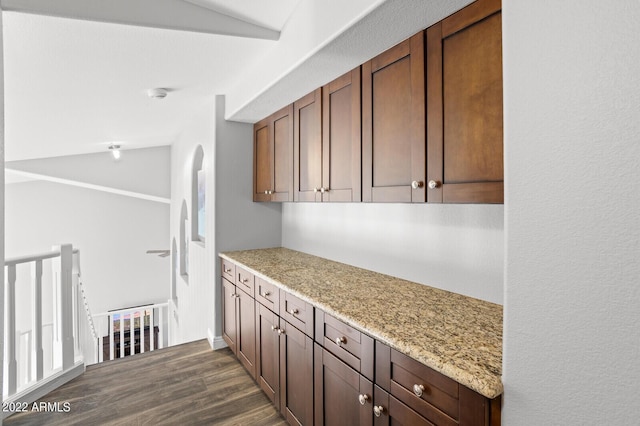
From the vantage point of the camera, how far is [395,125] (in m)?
1.64

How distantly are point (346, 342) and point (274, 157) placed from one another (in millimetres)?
1906

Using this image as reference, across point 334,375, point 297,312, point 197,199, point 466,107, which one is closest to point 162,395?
point 297,312

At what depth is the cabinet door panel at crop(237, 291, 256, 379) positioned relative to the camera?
256 cm

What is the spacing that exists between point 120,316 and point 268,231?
3.94 m

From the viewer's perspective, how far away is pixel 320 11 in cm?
173

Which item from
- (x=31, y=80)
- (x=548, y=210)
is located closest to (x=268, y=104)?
(x=31, y=80)

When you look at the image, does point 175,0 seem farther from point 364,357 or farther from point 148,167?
point 148,167

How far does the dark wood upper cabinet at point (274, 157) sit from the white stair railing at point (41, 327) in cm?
169

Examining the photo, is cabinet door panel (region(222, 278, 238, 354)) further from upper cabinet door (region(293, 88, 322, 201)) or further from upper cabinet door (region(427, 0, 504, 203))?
A: upper cabinet door (region(427, 0, 504, 203))

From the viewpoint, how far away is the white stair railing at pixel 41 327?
89.1 inches

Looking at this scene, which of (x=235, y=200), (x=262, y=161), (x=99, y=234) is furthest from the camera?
(x=99, y=234)

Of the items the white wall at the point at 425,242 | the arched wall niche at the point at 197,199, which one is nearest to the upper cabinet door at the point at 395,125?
the white wall at the point at 425,242

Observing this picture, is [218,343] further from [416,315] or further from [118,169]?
[118,169]

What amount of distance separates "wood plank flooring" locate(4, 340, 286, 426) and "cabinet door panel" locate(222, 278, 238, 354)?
18cm
